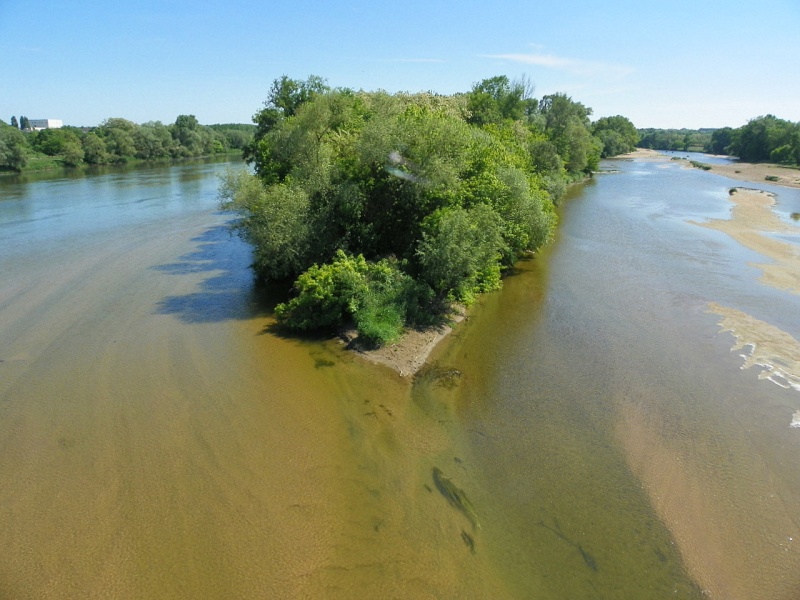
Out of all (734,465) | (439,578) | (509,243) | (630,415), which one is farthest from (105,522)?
(509,243)

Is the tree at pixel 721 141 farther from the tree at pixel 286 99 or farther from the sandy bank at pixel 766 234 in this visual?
the tree at pixel 286 99

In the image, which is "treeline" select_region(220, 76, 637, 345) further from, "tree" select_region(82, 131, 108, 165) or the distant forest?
the distant forest

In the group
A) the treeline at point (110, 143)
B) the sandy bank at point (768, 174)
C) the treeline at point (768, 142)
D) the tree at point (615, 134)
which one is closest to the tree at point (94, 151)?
the treeline at point (110, 143)

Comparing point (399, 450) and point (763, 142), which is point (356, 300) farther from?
point (763, 142)

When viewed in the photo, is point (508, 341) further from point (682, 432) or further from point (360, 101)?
point (360, 101)

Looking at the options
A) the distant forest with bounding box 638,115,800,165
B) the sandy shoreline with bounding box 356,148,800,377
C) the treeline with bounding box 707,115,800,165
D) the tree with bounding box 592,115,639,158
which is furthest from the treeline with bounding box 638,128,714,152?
the sandy shoreline with bounding box 356,148,800,377
